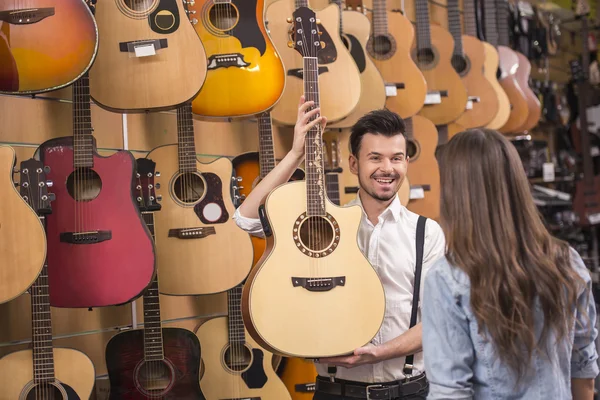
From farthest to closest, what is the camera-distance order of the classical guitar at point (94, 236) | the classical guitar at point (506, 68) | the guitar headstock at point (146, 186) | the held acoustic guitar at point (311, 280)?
the classical guitar at point (506, 68) → the guitar headstock at point (146, 186) → the classical guitar at point (94, 236) → the held acoustic guitar at point (311, 280)

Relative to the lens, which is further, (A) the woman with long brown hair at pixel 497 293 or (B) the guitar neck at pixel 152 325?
(B) the guitar neck at pixel 152 325

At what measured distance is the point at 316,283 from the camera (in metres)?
2.45

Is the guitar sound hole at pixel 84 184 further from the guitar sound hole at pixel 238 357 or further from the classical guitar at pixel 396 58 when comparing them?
the classical guitar at pixel 396 58

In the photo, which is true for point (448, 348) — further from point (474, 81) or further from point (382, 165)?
point (474, 81)

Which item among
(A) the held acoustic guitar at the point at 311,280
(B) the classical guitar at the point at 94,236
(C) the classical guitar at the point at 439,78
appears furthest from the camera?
(C) the classical guitar at the point at 439,78

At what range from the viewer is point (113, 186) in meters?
2.93

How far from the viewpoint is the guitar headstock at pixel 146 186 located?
3.01 m

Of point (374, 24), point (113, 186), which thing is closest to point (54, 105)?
point (113, 186)

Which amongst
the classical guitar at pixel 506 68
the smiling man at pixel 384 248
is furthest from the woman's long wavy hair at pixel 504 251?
the classical guitar at pixel 506 68

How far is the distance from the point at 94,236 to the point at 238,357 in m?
1.01

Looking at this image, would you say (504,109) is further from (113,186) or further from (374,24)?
(113,186)

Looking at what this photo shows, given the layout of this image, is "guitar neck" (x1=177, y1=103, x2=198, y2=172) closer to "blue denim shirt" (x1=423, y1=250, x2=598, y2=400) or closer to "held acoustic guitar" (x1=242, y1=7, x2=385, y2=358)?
"held acoustic guitar" (x1=242, y1=7, x2=385, y2=358)

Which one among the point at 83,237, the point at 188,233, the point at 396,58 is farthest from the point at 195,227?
the point at 396,58

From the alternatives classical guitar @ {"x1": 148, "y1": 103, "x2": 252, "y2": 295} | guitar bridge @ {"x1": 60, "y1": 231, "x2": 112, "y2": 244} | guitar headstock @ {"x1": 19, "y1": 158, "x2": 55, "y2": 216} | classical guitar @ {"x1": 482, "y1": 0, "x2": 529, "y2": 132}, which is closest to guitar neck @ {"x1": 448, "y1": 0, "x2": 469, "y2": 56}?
classical guitar @ {"x1": 482, "y1": 0, "x2": 529, "y2": 132}
